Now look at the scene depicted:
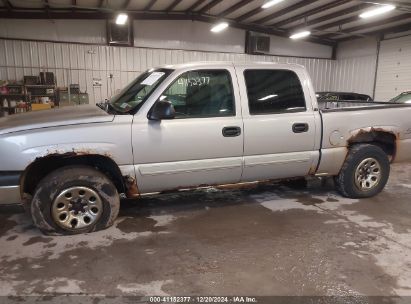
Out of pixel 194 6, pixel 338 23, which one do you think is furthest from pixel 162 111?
pixel 338 23

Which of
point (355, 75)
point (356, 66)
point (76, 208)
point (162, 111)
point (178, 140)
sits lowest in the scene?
point (76, 208)

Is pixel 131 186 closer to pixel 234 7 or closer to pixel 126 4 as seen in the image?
pixel 126 4

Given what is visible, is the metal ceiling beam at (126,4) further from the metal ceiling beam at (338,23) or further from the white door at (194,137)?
the white door at (194,137)

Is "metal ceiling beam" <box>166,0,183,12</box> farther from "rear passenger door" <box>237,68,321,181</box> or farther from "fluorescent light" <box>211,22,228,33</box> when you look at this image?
"rear passenger door" <box>237,68,321,181</box>

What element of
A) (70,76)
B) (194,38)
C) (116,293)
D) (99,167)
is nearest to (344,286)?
(116,293)

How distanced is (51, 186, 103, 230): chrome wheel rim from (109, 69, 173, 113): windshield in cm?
96

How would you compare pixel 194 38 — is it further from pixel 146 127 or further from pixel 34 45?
A: pixel 146 127

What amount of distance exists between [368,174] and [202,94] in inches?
105

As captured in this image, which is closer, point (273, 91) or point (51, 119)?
point (51, 119)

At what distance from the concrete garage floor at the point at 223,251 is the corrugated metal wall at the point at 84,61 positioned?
10105 mm

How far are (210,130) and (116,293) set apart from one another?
73.8 inches

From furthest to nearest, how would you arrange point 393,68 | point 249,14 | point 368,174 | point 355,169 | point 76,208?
point 393,68
point 249,14
point 368,174
point 355,169
point 76,208

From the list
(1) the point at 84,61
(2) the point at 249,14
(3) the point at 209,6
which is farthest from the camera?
(2) the point at 249,14

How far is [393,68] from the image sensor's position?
15.0 meters
